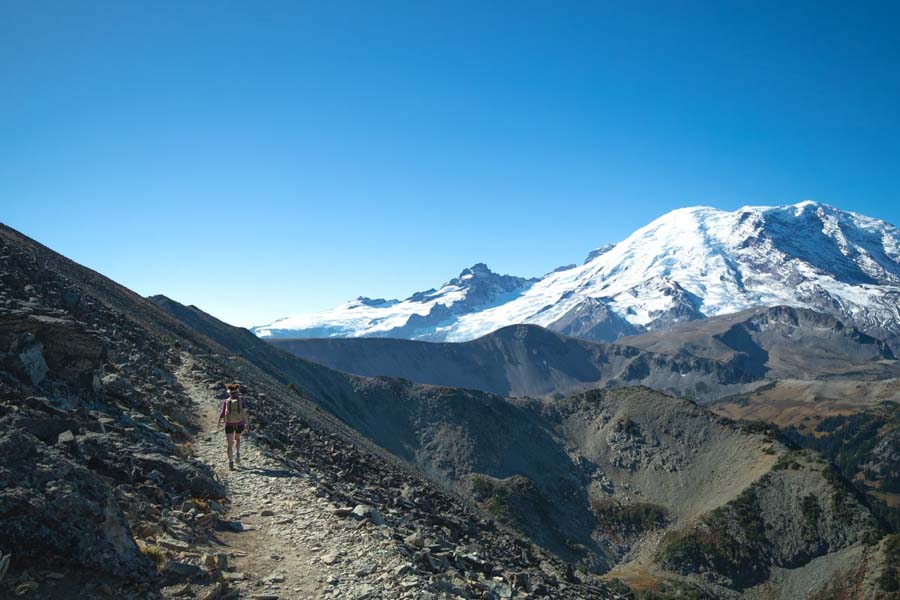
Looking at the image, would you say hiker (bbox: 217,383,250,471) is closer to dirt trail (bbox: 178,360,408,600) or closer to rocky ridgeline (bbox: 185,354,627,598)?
dirt trail (bbox: 178,360,408,600)

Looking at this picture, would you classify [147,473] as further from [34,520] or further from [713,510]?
[713,510]

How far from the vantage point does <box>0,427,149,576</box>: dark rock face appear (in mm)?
8094

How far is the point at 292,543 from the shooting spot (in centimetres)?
1264

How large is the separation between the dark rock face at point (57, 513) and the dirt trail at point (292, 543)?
2241 millimetres

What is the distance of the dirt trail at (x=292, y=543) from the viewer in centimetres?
1065

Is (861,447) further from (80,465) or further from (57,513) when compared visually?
(57,513)

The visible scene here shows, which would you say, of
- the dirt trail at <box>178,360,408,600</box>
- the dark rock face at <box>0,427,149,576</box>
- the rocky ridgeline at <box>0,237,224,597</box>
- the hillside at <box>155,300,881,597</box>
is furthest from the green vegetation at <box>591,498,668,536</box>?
the dark rock face at <box>0,427,149,576</box>

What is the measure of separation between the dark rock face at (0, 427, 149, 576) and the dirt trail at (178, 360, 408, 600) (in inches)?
88.2

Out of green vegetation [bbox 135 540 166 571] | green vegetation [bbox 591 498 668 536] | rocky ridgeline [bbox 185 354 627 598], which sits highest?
green vegetation [bbox 135 540 166 571]

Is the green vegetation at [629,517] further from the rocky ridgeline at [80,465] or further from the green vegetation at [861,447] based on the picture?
the green vegetation at [861,447]

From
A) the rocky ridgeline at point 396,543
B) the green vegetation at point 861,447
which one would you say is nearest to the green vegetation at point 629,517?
the rocky ridgeline at point 396,543

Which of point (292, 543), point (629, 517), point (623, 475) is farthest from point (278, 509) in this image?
point (623, 475)

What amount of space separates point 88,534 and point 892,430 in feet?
772

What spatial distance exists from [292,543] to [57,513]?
5398 mm
